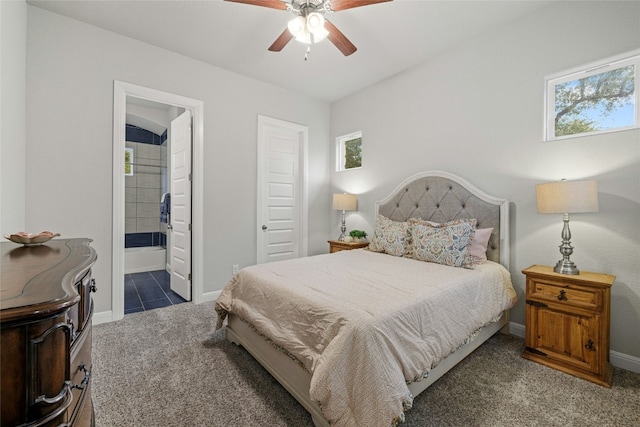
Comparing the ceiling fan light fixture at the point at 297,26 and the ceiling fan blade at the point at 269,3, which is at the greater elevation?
the ceiling fan blade at the point at 269,3

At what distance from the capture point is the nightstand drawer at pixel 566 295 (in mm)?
1885

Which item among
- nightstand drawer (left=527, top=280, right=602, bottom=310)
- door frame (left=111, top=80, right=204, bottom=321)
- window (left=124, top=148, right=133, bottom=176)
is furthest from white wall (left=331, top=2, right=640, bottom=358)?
window (left=124, top=148, right=133, bottom=176)

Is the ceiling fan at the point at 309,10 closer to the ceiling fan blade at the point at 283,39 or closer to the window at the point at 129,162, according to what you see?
the ceiling fan blade at the point at 283,39

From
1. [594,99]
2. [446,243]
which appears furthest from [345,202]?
[594,99]

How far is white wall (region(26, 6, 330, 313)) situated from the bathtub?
7.48 ft

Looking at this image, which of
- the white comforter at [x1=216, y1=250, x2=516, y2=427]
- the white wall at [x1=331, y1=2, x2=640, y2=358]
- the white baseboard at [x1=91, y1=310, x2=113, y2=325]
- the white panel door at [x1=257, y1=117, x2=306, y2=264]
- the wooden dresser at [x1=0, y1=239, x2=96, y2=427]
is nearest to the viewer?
the wooden dresser at [x1=0, y1=239, x2=96, y2=427]

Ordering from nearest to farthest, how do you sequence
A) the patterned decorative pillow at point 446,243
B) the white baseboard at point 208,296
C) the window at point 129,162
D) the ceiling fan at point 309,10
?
the ceiling fan at point 309,10 < the patterned decorative pillow at point 446,243 < the white baseboard at point 208,296 < the window at point 129,162

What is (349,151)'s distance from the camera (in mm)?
4520

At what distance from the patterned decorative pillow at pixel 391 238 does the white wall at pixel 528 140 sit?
0.77m

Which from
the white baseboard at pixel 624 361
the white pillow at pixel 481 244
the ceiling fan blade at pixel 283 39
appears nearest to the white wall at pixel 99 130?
the ceiling fan blade at pixel 283 39

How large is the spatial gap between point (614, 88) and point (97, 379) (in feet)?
14.5

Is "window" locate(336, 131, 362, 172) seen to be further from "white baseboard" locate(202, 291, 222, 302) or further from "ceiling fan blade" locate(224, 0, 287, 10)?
"white baseboard" locate(202, 291, 222, 302)

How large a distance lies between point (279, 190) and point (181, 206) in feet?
4.43

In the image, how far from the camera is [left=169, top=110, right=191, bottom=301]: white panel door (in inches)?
135
